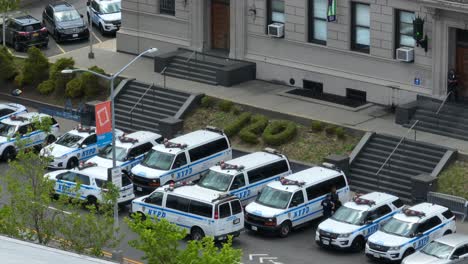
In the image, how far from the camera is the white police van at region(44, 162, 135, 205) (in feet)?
192

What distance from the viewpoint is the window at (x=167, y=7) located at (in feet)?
242

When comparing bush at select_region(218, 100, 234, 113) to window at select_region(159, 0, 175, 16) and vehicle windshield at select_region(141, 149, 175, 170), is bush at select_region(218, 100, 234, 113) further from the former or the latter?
window at select_region(159, 0, 175, 16)

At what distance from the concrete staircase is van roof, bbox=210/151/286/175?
331 centimetres

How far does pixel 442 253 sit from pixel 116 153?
1632 centimetres

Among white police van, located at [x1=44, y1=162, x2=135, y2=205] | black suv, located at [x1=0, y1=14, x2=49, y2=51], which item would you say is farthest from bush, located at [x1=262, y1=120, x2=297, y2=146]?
black suv, located at [x1=0, y1=14, x2=49, y2=51]

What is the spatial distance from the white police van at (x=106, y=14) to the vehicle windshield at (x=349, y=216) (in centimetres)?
2834

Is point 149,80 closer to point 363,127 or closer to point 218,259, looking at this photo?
point 363,127

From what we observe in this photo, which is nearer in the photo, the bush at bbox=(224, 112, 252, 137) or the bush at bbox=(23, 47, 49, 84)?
the bush at bbox=(224, 112, 252, 137)

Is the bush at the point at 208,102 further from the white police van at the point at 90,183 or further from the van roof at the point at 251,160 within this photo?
the white police van at the point at 90,183

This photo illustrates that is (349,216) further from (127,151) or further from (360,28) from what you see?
(360,28)

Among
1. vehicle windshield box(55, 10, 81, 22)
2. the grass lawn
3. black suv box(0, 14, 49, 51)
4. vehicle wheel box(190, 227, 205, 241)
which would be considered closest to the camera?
vehicle wheel box(190, 227, 205, 241)

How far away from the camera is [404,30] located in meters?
64.7

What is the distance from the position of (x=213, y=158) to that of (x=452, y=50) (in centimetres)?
1076

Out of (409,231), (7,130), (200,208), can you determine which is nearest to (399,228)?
(409,231)
